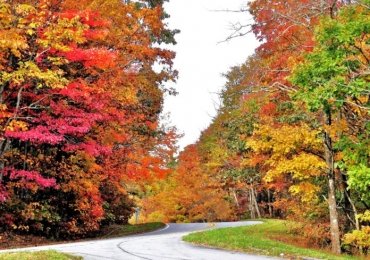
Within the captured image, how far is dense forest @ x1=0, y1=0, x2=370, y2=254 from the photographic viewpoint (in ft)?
43.9

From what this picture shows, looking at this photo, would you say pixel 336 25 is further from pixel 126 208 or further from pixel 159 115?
pixel 126 208

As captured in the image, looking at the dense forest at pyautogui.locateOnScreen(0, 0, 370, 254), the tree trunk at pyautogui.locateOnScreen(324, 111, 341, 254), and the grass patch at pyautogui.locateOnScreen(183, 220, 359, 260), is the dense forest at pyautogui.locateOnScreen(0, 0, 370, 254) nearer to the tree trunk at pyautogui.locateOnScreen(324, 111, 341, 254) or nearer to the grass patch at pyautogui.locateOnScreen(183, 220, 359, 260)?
the tree trunk at pyautogui.locateOnScreen(324, 111, 341, 254)

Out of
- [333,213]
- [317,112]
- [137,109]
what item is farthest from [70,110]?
[333,213]

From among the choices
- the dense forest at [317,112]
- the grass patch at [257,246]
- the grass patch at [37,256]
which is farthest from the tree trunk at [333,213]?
the grass patch at [37,256]

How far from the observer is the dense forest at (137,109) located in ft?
43.9

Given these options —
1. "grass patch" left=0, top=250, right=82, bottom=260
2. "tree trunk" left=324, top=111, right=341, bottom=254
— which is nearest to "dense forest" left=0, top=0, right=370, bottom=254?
"tree trunk" left=324, top=111, right=341, bottom=254

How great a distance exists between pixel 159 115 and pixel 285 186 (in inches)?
423

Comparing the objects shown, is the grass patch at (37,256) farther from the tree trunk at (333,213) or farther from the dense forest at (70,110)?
the tree trunk at (333,213)

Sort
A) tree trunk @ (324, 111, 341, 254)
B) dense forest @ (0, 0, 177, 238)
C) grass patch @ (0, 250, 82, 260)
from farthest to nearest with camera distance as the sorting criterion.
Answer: tree trunk @ (324, 111, 341, 254)
dense forest @ (0, 0, 177, 238)
grass patch @ (0, 250, 82, 260)

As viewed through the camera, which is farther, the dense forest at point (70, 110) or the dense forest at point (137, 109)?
the dense forest at point (70, 110)

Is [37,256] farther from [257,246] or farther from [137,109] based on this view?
[137,109]

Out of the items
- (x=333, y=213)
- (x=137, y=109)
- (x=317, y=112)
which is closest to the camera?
(x=333, y=213)

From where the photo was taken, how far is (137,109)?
28031 mm

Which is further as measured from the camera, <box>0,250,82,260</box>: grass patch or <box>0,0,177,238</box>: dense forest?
<box>0,0,177,238</box>: dense forest
